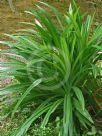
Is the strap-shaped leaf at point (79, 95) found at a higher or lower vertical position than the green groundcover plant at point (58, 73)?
lower

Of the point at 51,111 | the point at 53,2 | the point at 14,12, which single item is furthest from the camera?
the point at 53,2

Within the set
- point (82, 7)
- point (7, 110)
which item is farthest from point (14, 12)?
point (7, 110)

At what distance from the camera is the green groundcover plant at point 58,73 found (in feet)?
15.3

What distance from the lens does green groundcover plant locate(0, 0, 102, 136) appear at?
4.66 metres

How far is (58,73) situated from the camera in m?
4.81

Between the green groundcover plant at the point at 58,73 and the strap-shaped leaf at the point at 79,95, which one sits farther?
the green groundcover plant at the point at 58,73

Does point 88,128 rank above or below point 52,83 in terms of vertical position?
below

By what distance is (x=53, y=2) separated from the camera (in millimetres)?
11445

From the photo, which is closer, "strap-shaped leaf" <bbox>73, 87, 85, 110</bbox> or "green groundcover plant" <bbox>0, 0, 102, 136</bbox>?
"strap-shaped leaf" <bbox>73, 87, 85, 110</bbox>

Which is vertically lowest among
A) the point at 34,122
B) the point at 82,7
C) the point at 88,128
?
the point at 88,128

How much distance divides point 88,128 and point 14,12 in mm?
6304

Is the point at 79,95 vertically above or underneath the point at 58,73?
underneath

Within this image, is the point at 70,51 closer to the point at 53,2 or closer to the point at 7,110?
the point at 7,110

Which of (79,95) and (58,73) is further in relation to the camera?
(58,73)
